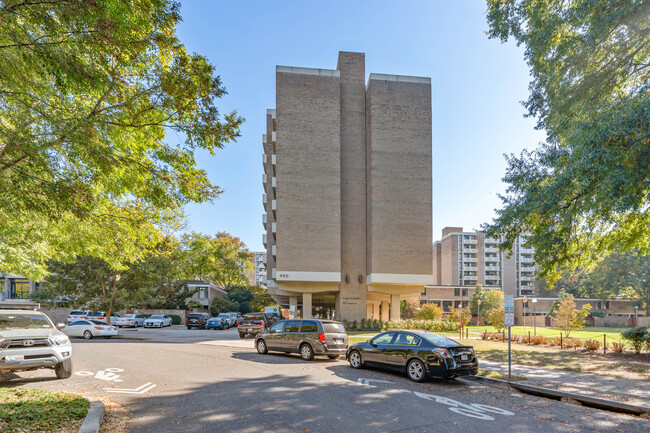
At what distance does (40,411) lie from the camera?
725 cm

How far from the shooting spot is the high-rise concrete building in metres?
38.6

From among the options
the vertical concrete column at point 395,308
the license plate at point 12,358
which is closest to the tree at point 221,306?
the vertical concrete column at point 395,308

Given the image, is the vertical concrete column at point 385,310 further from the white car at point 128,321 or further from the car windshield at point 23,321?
the car windshield at point 23,321

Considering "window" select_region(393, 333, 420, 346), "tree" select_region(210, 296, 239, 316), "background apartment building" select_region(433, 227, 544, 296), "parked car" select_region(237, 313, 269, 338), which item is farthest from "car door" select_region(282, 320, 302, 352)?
"background apartment building" select_region(433, 227, 544, 296)

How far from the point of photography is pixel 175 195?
8.83 metres

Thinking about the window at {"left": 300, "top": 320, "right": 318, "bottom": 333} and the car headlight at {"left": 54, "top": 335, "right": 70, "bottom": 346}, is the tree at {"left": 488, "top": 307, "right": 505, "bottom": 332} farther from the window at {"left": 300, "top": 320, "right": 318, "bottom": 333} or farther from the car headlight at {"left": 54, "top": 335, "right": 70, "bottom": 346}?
the car headlight at {"left": 54, "top": 335, "right": 70, "bottom": 346}

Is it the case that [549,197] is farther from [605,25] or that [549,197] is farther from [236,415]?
[236,415]

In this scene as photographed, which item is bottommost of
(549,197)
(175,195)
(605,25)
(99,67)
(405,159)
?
(175,195)

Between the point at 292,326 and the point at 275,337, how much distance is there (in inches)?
37.2

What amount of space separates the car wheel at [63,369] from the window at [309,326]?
27.2ft

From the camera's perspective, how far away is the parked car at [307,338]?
53.3 feet

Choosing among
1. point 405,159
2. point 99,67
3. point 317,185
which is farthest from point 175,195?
point 405,159

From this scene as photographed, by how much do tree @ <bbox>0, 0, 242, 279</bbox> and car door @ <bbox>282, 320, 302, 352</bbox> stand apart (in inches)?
360

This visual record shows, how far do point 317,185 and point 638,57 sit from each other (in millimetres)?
27232
